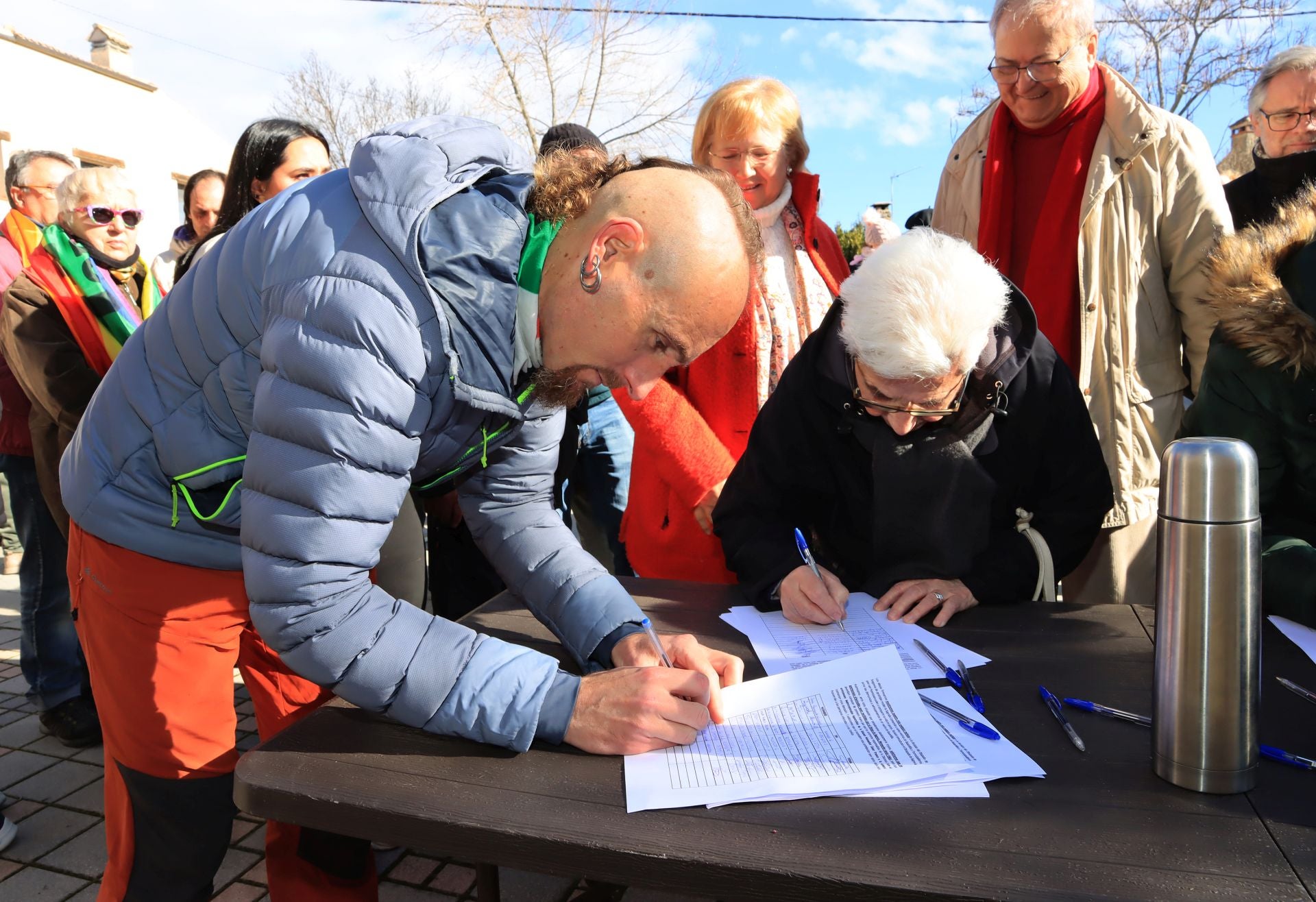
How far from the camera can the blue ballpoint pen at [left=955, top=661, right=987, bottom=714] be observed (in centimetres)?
129

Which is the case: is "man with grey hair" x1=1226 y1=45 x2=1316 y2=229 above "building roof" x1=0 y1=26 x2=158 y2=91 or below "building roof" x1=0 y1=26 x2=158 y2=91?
below

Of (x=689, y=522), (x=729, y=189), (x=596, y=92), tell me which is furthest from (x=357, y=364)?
(x=596, y=92)

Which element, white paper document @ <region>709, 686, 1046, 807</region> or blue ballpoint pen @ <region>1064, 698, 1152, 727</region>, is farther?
blue ballpoint pen @ <region>1064, 698, 1152, 727</region>

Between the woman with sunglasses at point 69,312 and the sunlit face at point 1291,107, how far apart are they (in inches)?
148

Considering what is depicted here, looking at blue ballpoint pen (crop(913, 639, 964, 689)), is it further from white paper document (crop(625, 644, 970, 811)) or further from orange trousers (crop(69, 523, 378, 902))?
orange trousers (crop(69, 523, 378, 902))

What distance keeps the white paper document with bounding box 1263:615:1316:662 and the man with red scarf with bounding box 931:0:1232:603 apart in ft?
2.88

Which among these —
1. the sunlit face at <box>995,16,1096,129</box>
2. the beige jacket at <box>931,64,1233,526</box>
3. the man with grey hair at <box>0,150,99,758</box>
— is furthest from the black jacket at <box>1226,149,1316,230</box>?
the man with grey hair at <box>0,150,99,758</box>

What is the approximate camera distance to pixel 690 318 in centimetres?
124

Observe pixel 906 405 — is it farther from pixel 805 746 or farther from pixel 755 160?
pixel 755 160

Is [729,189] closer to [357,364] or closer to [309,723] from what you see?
Result: [357,364]

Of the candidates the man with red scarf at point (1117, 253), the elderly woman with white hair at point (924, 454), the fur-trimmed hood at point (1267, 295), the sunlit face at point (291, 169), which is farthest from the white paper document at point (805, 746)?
the sunlit face at point (291, 169)

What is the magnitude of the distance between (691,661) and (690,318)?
20.6 inches

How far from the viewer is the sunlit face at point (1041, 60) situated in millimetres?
2561

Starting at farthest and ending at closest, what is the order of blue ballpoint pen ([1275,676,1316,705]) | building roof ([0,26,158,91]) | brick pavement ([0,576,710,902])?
building roof ([0,26,158,91]) < brick pavement ([0,576,710,902]) < blue ballpoint pen ([1275,676,1316,705])
